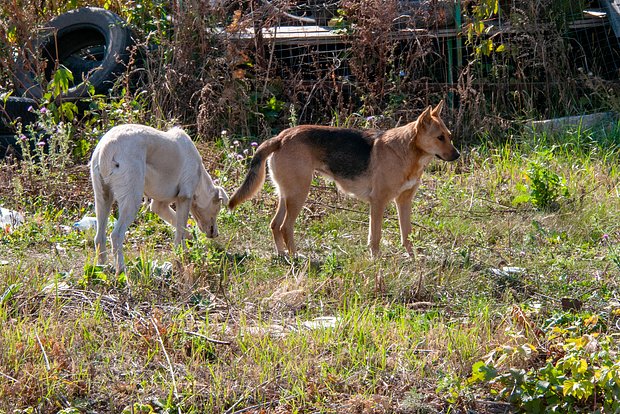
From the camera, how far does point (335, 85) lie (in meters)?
11.9

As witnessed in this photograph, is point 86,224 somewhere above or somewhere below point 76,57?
below

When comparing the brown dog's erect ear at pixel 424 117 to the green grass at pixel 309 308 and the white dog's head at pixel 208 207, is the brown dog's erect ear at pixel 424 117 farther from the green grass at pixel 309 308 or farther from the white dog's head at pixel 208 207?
the white dog's head at pixel 208 207

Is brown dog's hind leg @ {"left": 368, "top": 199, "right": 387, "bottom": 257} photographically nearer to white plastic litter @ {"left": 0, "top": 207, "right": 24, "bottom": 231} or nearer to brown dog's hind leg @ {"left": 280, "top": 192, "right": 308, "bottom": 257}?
brown dog's hind leg @ {"left": 280, "top": 192, "right": 308, "bottom": 257}

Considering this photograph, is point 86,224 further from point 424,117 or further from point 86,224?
point 424,117

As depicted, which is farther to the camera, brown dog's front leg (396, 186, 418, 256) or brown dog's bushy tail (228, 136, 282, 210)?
brown dog's front leg (396, 186, 418, 256)

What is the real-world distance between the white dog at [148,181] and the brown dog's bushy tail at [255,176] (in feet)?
1.02

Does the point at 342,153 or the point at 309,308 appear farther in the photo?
the point at 342,153

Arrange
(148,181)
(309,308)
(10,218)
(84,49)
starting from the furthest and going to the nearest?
(84,49), (10,218), (148,181), (309,308)

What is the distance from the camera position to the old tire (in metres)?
11.9

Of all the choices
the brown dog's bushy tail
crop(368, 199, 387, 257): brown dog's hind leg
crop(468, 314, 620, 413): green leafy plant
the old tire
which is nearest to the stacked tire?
the old tire

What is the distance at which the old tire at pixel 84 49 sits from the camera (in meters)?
11.9

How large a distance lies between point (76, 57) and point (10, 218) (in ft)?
15.5

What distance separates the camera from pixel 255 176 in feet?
27.3

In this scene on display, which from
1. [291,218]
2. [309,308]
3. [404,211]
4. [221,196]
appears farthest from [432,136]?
[309,308]
